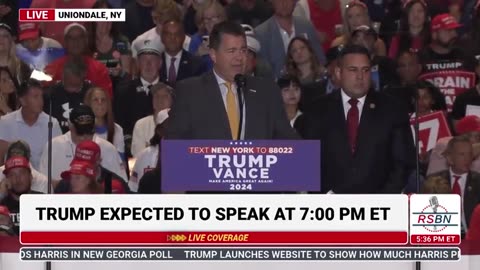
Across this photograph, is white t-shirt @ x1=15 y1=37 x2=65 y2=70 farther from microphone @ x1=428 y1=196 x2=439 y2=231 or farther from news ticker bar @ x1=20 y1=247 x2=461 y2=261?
microphone @ x1=428 y1=196 x2=439 y2=231

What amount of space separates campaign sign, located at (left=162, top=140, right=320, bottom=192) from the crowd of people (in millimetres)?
238

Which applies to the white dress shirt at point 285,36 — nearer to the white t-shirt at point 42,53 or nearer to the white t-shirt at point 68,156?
the white t-shirt at point 42,53

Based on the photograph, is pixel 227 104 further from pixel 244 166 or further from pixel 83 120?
pixel 83 120

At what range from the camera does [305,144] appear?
9.90m

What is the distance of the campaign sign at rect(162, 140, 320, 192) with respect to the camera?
32.2 ft

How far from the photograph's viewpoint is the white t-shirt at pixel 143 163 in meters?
12.4

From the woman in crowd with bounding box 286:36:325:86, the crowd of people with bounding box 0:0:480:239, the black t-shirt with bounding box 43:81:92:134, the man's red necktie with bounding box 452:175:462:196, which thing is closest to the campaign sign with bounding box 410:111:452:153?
the crowd of people with bounding box 0:0:480:239

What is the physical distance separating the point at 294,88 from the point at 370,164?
281 cm

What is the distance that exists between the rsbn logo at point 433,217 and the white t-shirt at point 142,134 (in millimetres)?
3855

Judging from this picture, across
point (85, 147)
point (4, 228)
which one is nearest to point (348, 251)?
point (4, 228)

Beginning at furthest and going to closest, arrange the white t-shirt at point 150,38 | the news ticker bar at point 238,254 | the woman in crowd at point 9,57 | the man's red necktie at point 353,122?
the white t-shirt at point 150,38 → the woman in crowd at point 9,57 → the man's red necktie at point 353,122 → the news ticker bar at point 238,254

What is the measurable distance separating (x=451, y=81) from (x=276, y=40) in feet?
4.91

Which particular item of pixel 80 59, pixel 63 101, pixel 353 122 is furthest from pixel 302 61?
pixel 353 122

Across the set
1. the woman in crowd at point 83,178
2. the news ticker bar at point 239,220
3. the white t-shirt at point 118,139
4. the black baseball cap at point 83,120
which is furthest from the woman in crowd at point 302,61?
the news ticker bar at point 239,220
